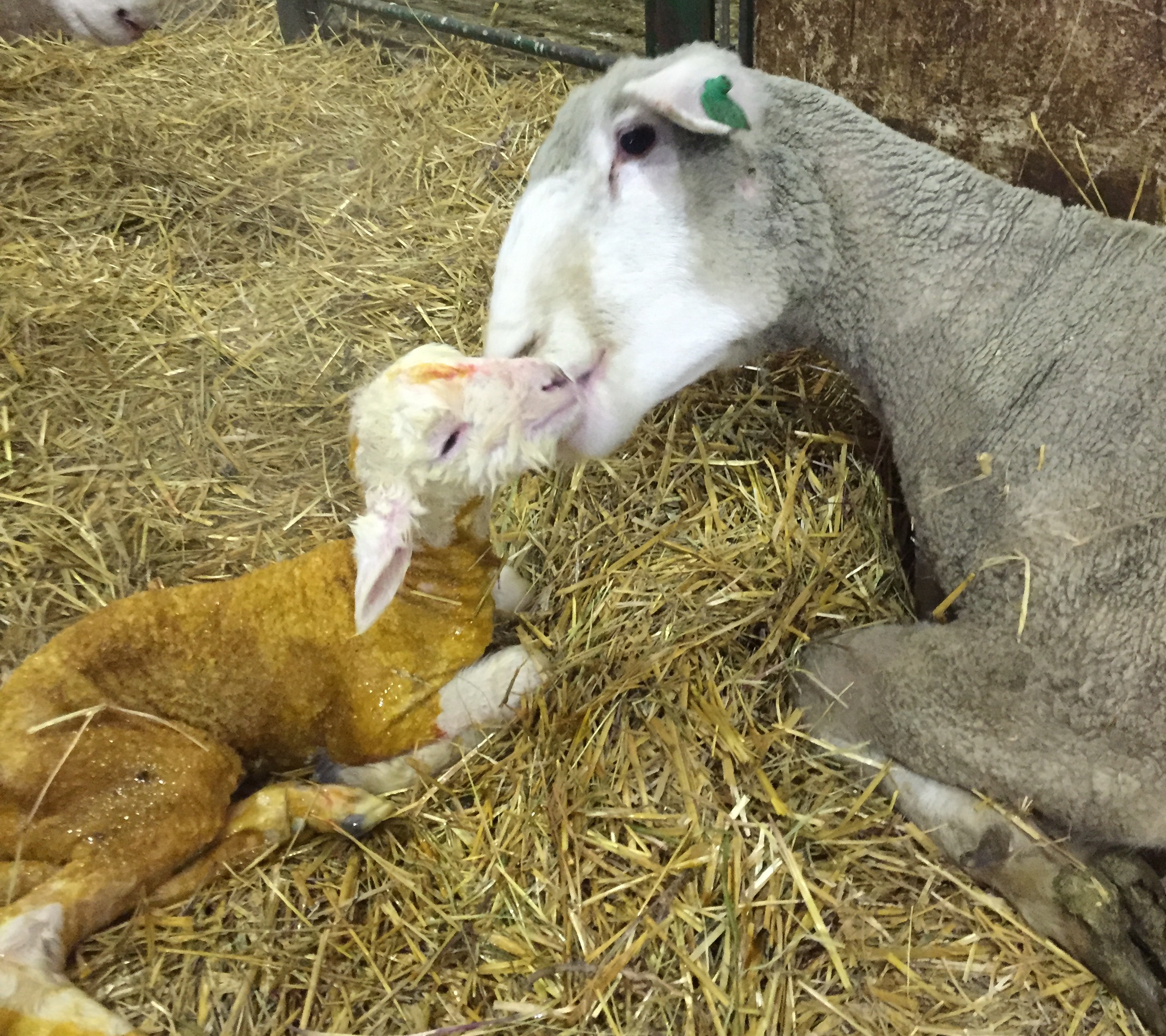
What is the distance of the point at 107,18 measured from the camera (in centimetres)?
391

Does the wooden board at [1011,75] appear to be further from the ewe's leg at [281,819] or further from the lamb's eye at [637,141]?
the ewe's leg at [281,819]

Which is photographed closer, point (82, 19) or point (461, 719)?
point (461, 719)

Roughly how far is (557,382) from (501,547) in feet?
2.42

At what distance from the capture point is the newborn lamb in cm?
152

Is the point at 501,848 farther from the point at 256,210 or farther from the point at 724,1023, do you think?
the point at 256,210

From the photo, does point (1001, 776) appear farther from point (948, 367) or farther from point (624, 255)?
point (624, 255)

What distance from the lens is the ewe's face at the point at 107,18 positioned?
3.89 m

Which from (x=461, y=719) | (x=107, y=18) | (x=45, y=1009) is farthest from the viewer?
(x=107, y=18)

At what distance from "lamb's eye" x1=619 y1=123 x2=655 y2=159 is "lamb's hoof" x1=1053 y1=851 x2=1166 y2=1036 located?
60.9 inches

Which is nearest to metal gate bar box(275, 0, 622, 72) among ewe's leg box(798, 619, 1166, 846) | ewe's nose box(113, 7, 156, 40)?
ewe's nose box(113, 7, 156, 40)

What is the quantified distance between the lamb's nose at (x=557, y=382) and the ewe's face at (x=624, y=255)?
0.04m

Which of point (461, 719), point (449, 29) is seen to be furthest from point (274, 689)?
point (449, 29)

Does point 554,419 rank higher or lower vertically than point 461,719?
higher

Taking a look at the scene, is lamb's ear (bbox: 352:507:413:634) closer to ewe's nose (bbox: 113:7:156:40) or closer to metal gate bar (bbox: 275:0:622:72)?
metal gate bar (bbox: 275:0:622:72)
